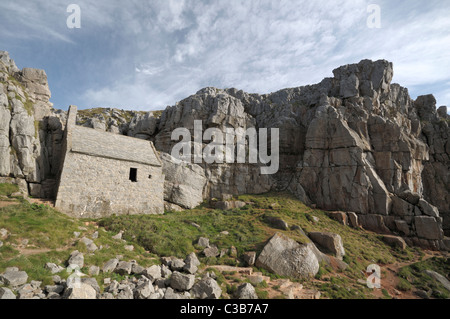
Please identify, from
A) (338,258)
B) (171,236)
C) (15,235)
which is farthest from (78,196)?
(338,258)

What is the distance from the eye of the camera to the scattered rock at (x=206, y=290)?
12070 mm

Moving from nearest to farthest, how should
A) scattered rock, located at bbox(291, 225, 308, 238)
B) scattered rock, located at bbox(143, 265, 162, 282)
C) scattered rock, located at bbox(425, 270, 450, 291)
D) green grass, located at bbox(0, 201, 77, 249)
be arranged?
scattered rock, located at bbox(143, 265, 162, 282)
green grass, located at bbox(0, 201, 77, 249)
scattered rock, located at bbox(425, 270, 450, 291)
scattered rock, located at bbox(291, 225, 308, 238)

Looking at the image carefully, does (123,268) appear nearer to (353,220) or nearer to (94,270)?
(94,270)

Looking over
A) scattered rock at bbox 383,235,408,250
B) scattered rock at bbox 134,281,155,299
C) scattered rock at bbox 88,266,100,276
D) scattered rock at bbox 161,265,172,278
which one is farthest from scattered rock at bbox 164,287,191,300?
scattered rock at bbox 383,235,408,250

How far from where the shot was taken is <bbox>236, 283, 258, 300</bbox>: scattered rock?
12.9m

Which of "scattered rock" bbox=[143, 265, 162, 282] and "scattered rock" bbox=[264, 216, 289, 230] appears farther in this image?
"scattered rock" bbox=[264, 216, 289, 230]

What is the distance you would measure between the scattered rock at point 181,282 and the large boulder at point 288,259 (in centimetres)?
742

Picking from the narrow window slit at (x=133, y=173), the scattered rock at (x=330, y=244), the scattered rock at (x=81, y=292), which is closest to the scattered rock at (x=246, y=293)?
the scattered rock at (x=81, y=292)

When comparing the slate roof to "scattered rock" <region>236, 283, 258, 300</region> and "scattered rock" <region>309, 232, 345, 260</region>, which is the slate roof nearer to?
"scattered rock" <region>236, 283, 258, 300</region>

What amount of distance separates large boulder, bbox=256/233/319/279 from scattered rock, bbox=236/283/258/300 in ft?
15.8

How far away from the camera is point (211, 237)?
71.4 feet

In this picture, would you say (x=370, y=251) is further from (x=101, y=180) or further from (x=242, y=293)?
(x=101, y=180)

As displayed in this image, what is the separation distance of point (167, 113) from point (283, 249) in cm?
3945

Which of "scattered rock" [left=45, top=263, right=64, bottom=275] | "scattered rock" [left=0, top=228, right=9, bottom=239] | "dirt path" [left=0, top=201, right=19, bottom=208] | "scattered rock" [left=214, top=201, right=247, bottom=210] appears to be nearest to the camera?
→ "scattered rock" [left=45, top=263, right=64, bottom=275]
